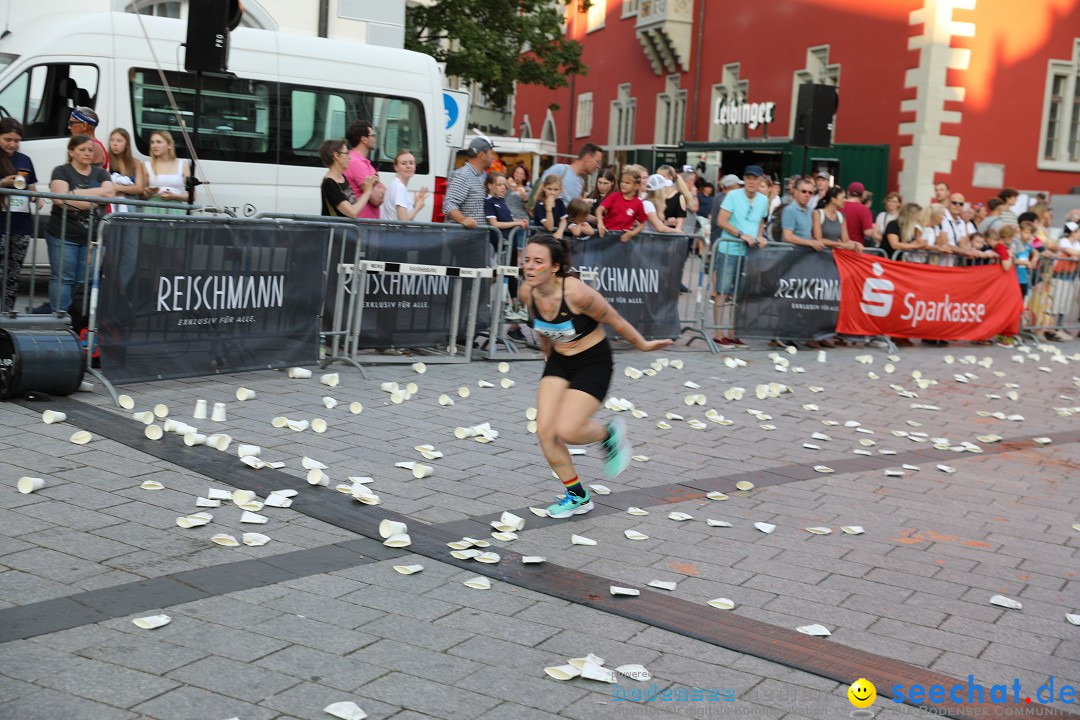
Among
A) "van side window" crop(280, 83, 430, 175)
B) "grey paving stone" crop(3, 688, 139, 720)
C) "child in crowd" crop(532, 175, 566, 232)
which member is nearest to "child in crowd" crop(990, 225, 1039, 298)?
"child in crowd" crop(532, 175, 566, 232)

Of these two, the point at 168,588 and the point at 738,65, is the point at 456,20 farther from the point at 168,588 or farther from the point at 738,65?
the point at 168,588

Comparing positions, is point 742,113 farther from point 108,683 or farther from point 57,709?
point 57,709

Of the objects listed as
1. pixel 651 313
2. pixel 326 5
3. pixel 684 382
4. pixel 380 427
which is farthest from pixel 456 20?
pixel 380 427

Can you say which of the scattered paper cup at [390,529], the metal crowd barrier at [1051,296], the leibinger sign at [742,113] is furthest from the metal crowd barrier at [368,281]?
the leibinger sign at [742,113]

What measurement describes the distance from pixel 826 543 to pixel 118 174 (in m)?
7.81

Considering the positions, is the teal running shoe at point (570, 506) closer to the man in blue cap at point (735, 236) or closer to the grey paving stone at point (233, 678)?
the grey paving stone at point (233, 678)

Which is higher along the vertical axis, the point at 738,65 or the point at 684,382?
the point at 738,65

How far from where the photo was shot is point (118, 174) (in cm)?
1105

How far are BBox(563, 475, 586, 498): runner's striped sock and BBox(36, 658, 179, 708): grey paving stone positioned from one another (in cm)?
278

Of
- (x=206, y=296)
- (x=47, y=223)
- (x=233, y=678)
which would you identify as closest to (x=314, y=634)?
(x=233, y=678)

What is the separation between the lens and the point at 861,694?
402 centimetres

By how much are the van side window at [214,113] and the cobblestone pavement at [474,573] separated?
5517 millimetres

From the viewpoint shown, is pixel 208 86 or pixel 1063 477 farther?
pixel 208 86

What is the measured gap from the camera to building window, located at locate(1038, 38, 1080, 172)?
87.4ft
